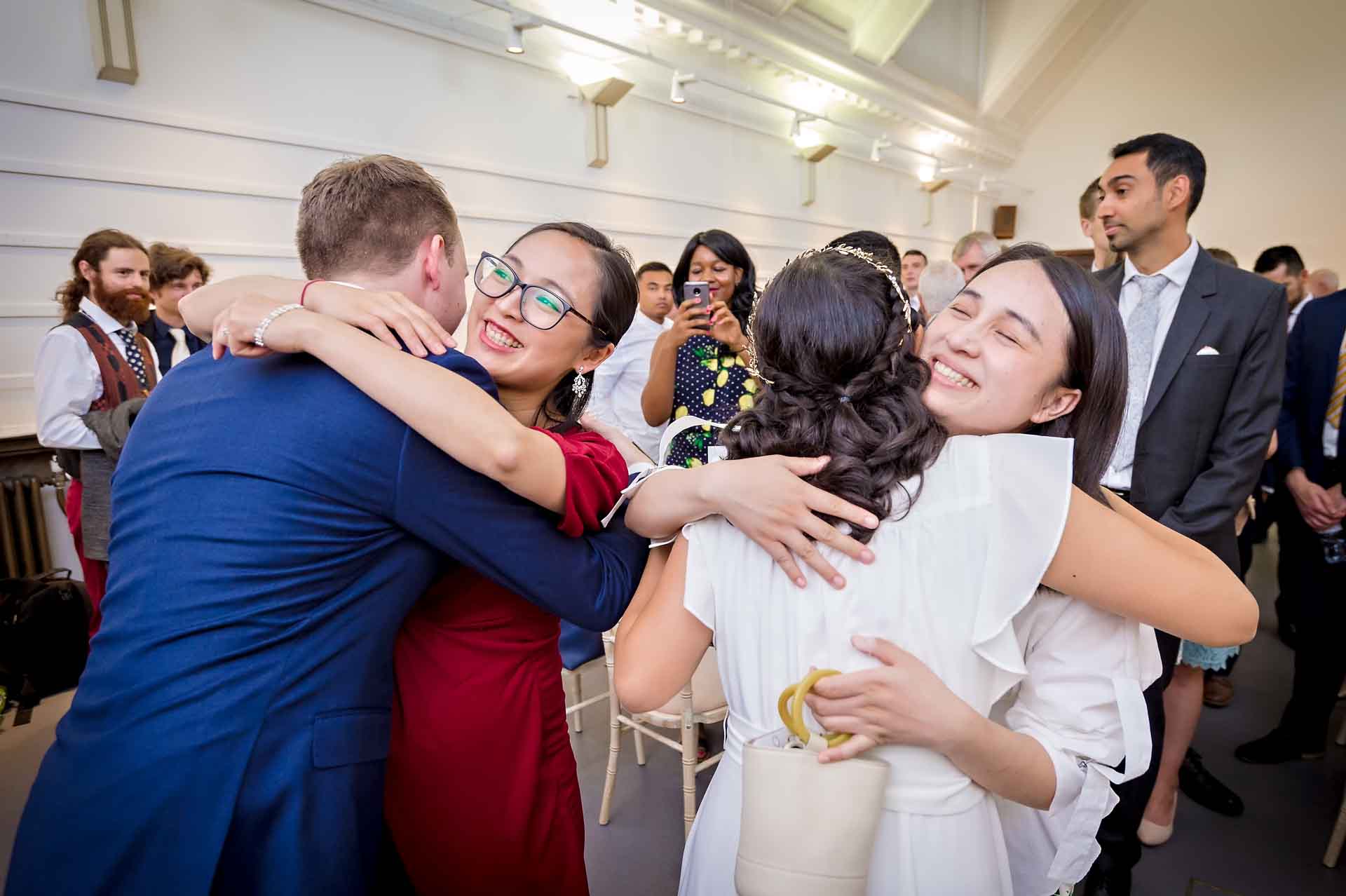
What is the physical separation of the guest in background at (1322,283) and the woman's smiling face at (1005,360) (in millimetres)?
7837

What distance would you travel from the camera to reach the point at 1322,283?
6.87m

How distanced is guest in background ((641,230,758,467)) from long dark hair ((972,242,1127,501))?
178cm

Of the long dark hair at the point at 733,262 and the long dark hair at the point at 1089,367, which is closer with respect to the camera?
the long dark hair at the point at 1089,367

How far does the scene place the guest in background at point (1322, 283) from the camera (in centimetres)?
681

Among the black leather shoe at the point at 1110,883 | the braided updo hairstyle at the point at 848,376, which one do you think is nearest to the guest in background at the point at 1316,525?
the black leather shoe at the point at 1110,883

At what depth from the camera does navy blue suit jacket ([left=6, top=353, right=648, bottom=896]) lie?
0.85 metres

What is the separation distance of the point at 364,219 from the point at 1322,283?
28.9 feet

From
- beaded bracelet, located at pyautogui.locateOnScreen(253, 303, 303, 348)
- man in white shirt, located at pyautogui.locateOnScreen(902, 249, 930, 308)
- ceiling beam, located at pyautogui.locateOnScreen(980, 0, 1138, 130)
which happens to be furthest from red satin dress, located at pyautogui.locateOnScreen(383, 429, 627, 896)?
ceiling beam, located at pyautogui.locateOnScreen(980, 0, 1138, 130)

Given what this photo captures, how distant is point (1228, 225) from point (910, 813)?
12029mm

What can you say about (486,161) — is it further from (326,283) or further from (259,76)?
(326,283)

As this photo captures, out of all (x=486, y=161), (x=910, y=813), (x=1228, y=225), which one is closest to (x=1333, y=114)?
(x=1228, y=225)

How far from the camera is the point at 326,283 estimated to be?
1.05m

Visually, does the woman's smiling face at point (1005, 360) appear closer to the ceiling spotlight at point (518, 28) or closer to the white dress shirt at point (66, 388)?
the white dress shirt at point (66, 388)

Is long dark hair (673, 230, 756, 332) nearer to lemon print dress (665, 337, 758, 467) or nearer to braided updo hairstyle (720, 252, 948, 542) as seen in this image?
lemon print dress (665, 337, 758, 467)
